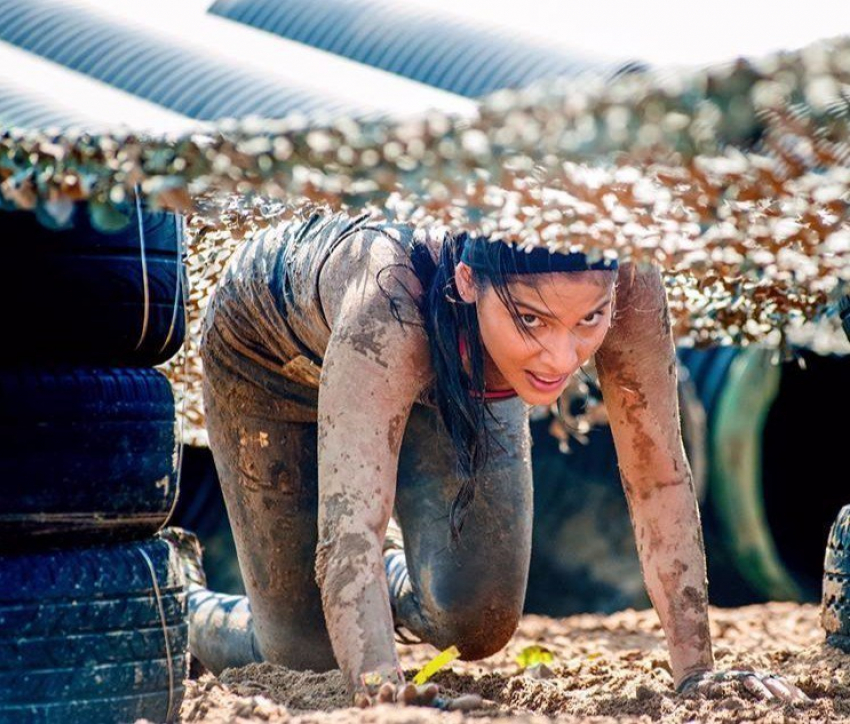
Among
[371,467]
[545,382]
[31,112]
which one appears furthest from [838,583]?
[31,112]

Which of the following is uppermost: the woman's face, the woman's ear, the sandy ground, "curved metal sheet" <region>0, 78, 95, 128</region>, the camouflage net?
"curved metal sheet" <region>0, 78, 95, 128</region>

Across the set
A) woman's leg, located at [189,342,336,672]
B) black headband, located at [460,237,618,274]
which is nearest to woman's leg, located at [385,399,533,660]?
woman's leg, located at [189,342,336,672]

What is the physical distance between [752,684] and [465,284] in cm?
84

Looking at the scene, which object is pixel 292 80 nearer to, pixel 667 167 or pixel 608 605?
pixel 667 167

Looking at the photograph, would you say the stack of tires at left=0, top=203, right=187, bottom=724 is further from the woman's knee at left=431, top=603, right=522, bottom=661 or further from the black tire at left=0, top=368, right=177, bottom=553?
the woman's knee at left=431, top=603, right=522, bottom=661

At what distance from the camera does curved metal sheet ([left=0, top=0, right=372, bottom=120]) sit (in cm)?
185

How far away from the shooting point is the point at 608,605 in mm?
5492

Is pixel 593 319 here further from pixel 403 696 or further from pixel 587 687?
pixel 587 687

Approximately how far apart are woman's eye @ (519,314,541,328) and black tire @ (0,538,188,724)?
693 millimetres

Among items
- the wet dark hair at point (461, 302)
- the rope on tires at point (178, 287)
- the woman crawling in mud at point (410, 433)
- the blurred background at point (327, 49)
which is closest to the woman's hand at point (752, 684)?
the woman crawling in mud at point (410, 433)

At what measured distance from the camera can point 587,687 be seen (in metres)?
3.02

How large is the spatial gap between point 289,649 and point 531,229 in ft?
4.93

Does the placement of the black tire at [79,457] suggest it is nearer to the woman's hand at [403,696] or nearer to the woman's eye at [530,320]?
the woman's hand at [403,696]

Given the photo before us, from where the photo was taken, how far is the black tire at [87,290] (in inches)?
89.0
